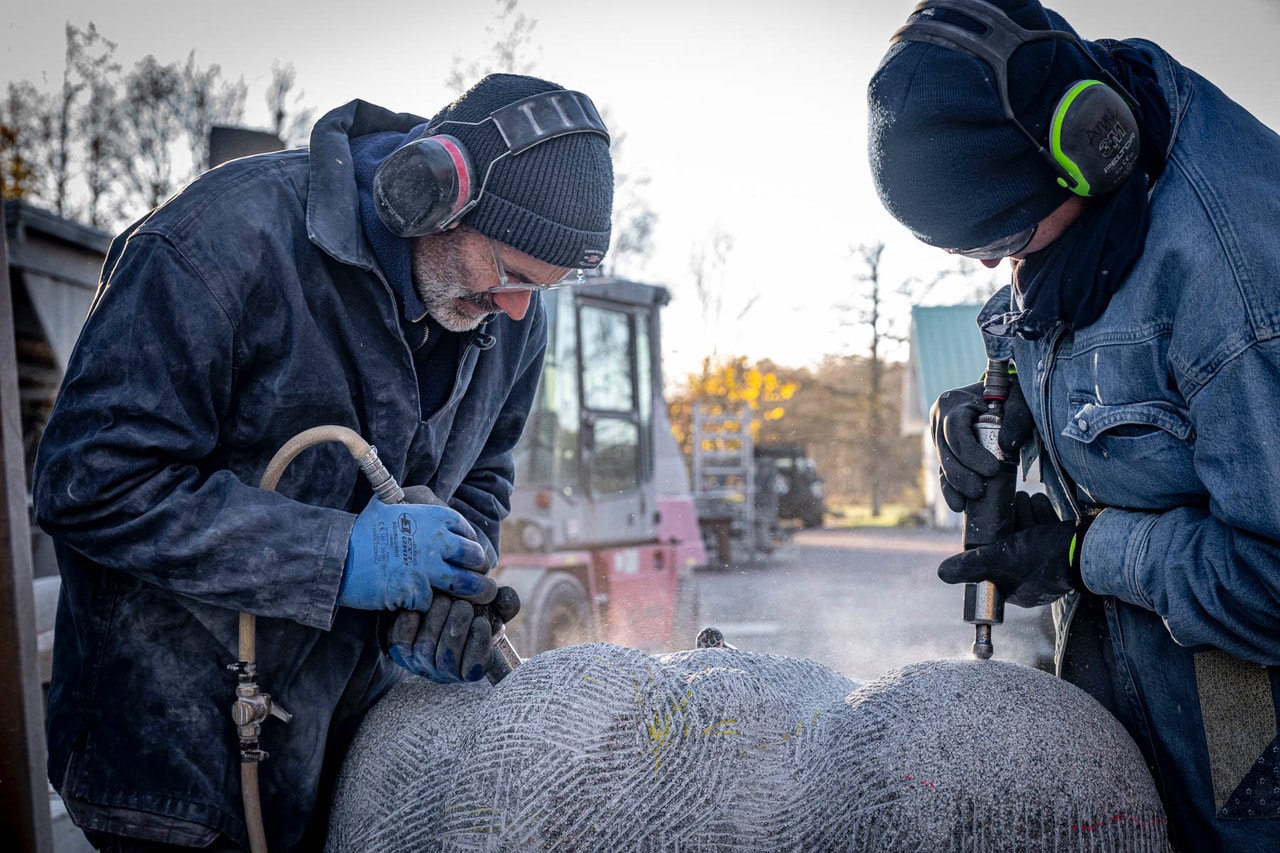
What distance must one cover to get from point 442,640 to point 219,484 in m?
0.50

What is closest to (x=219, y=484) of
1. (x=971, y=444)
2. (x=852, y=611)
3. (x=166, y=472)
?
(x=166, y=472)

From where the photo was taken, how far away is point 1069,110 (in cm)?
161

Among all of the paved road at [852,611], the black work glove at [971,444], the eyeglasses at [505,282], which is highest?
the eyeglasses at [505,282]

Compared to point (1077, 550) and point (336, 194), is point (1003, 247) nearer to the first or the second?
point (1077, 550)

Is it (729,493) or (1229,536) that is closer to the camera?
(1229,536)

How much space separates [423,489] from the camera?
2072 mm

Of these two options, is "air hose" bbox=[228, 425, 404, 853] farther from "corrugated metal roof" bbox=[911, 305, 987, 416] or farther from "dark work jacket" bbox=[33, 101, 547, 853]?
"corrugated metal roof" bbox=[911, 305, 987, 416]

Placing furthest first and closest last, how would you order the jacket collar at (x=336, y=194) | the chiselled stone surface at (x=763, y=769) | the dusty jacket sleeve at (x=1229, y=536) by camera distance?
the jacket collar at (x=336, y=194) < the chiselled stone surface at (x=763, y=769) < the dusty jacket sleeve at (x=1229, y=536)

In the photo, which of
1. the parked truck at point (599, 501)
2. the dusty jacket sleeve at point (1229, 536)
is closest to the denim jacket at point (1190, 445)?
the dusty jacket sleeve at point (1229, 536)

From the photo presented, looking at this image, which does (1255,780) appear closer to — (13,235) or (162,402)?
(162,402)

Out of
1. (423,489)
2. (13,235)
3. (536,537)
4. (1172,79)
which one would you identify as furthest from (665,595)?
(1172,79)

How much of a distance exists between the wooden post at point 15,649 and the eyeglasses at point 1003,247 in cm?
227

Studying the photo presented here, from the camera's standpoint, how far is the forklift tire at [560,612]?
22.4ft

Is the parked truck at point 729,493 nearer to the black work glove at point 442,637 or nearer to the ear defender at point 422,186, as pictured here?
the black work glove at point 442,637
